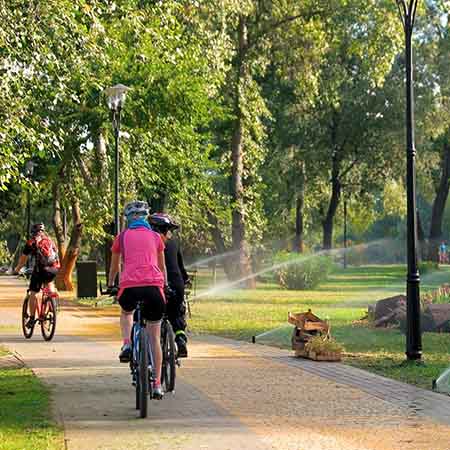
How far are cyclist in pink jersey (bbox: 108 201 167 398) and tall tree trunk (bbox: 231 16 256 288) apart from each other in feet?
88.2

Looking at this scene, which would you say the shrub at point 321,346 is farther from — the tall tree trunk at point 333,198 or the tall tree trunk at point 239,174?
the tall tree trunk at point 333,198

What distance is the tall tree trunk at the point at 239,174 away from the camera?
128ft

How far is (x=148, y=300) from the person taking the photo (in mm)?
10172

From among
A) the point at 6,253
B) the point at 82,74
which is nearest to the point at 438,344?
the point at 82,74

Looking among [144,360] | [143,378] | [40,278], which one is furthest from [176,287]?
[40,278]

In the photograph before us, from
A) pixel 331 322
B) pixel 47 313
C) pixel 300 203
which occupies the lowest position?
pixel 331 322

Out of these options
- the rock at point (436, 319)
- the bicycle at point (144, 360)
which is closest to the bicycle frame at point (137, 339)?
the bicycle at point (144, 360)

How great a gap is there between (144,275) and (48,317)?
27.9ft

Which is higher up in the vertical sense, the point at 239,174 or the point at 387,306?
the point at 239,174

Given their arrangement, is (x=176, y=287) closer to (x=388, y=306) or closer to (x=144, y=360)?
(x=144, y=360)

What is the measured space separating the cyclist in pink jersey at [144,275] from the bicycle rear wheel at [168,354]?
2.34ft

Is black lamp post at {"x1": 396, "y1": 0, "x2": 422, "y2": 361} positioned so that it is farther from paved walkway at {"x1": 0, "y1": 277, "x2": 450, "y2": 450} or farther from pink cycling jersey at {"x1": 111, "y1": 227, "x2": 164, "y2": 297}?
pink cycling jersey at {"x1": 111, "y1": 227, "x2": 164, "y2": 297}

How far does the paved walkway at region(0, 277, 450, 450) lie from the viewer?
883 centimetres

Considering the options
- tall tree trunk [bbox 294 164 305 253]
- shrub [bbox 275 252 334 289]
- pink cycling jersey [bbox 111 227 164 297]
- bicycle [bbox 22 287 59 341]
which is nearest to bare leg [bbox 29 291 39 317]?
bicycle [bbox 22 287 59 341]
